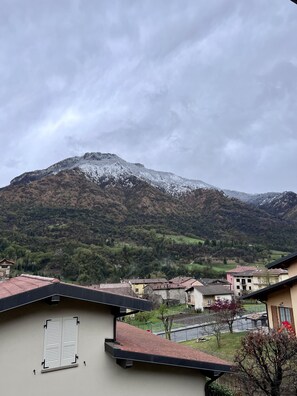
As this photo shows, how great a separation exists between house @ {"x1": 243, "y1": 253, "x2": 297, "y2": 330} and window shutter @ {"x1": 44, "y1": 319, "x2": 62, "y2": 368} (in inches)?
459

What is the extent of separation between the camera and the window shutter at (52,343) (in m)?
6.40

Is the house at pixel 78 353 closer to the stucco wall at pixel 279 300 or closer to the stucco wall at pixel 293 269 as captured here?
the stucco wall at pixel 279 300

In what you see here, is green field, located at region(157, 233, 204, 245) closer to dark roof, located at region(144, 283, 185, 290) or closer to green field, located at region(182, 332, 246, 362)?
dark roof, located at region(144, 283, 185, 290)

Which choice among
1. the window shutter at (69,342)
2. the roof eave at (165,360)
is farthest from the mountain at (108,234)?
the window shutter at (69,342)

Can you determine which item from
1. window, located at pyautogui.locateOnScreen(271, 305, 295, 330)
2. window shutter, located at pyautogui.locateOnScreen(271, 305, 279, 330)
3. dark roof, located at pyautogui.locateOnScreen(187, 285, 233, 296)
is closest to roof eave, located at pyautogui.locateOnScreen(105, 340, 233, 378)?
window, located at pyautogui.locateOnScreen(271, 305, 295, 330)

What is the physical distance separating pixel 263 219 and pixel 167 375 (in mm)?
200316

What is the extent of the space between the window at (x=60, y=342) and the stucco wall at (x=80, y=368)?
0.33 feet

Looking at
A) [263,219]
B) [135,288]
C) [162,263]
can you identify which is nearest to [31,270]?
[135,288]

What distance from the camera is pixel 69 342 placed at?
21.9 feet

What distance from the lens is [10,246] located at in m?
103

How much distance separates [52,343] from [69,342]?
34 cm

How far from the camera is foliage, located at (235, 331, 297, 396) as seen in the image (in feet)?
25.5

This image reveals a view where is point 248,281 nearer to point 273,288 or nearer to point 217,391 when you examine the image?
point 273,288

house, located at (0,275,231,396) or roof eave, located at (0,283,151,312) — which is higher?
roof eave, located at (0,283,151,312)
